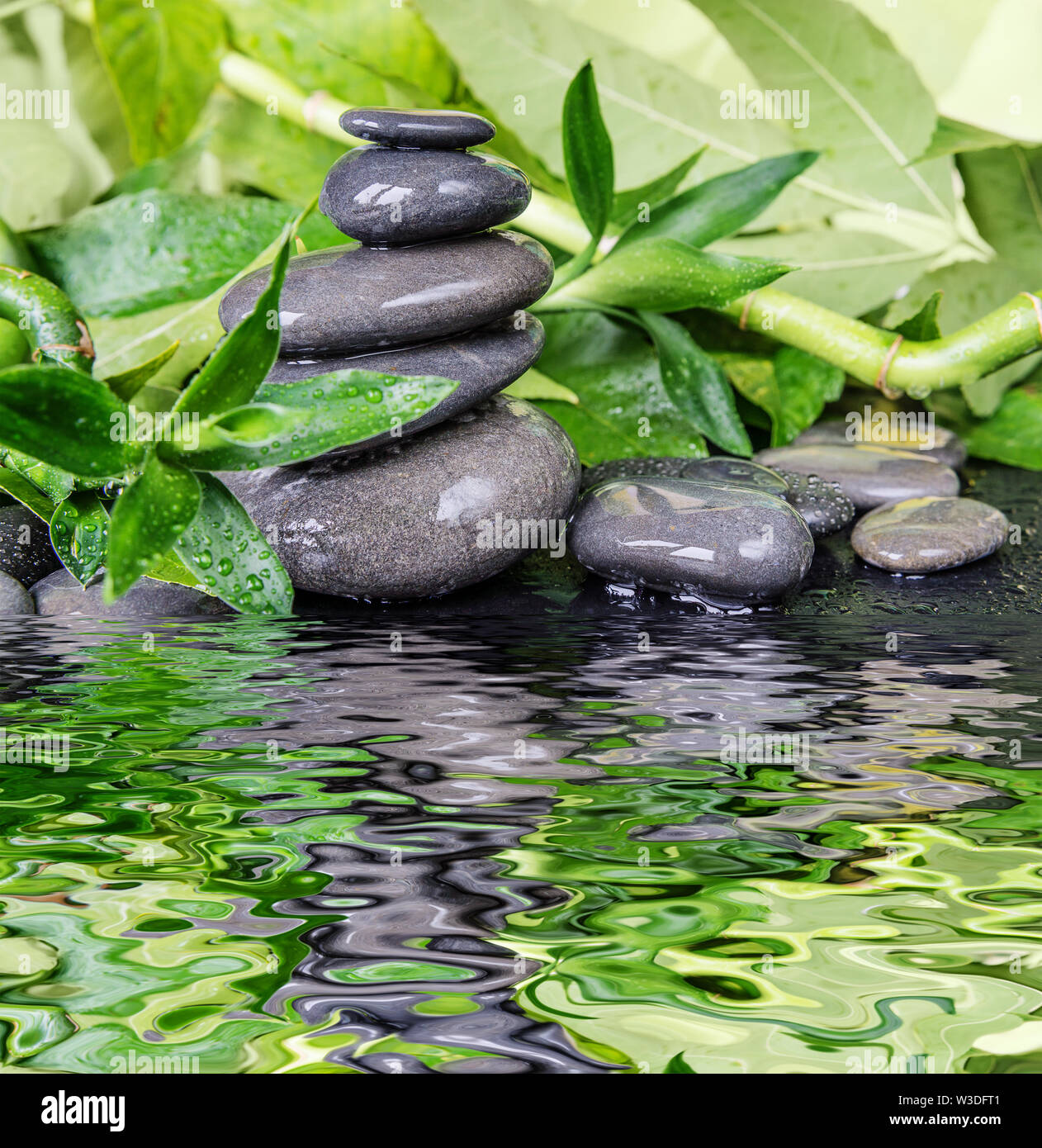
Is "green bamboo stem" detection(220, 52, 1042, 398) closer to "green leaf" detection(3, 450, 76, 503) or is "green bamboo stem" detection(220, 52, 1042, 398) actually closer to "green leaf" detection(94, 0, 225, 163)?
"green leaf" detection(94, 0, 225, 163)

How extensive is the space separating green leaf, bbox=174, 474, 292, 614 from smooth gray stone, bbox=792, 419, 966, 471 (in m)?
0.68

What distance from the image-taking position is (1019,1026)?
347 millimetres

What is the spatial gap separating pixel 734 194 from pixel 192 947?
0.86 meters

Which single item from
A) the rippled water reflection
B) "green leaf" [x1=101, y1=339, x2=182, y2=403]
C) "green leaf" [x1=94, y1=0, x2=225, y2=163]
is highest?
"green leaf" [x1=94, y1=0, x2=225, y2=163]

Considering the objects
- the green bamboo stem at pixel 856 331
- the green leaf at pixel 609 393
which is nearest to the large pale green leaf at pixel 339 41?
the green bamboo stem at pixel 856 331

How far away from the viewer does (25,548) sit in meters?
0.80

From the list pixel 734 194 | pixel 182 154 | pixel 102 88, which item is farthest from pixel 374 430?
pixel 102 88

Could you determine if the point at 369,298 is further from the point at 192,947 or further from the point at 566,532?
the point at 192,947

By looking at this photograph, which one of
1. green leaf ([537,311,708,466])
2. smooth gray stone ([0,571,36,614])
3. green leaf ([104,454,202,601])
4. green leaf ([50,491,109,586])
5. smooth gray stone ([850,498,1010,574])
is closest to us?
green leaf ([104,454,202,601])

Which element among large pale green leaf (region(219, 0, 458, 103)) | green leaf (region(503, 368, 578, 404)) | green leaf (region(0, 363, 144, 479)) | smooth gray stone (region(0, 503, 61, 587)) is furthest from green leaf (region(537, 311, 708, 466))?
green leaf (region(0, 363, 144, 479))

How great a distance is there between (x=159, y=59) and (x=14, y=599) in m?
0.80

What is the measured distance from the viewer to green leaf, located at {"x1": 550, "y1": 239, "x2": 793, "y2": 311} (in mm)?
947

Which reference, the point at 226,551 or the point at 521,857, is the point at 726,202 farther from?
the point at 521,857

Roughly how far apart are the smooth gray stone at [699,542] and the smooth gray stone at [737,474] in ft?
0.33
